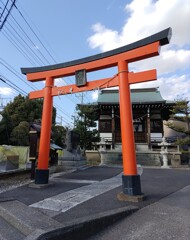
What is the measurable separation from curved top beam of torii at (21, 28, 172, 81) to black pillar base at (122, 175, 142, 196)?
3.18 m

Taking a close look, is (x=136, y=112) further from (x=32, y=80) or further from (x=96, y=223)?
(x=96, y=223)

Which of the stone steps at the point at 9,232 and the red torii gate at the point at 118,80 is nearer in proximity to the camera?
the stone steps at the point at 9,232

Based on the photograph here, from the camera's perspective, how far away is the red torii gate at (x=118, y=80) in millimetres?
5684

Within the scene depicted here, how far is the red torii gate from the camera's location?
568 cm

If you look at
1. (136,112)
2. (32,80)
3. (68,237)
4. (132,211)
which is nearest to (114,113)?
(136,112)

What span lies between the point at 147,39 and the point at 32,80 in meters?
4.57

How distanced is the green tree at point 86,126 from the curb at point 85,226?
1406 centimetres

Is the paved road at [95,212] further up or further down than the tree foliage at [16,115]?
further down

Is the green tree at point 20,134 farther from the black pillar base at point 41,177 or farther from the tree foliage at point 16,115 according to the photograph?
the black pillar base at point 41,177

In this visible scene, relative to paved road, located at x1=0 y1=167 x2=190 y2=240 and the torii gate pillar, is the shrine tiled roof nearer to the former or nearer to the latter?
the torii gate pillar

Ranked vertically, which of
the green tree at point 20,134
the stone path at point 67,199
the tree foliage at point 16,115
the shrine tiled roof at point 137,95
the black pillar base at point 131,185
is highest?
the shrine tiled roof at point 137,95

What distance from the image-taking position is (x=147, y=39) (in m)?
5.92

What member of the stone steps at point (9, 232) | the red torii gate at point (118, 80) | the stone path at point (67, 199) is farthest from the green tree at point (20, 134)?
the stone steps at point (9, 232)

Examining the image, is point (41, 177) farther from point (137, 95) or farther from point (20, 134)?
point (137, 95)
